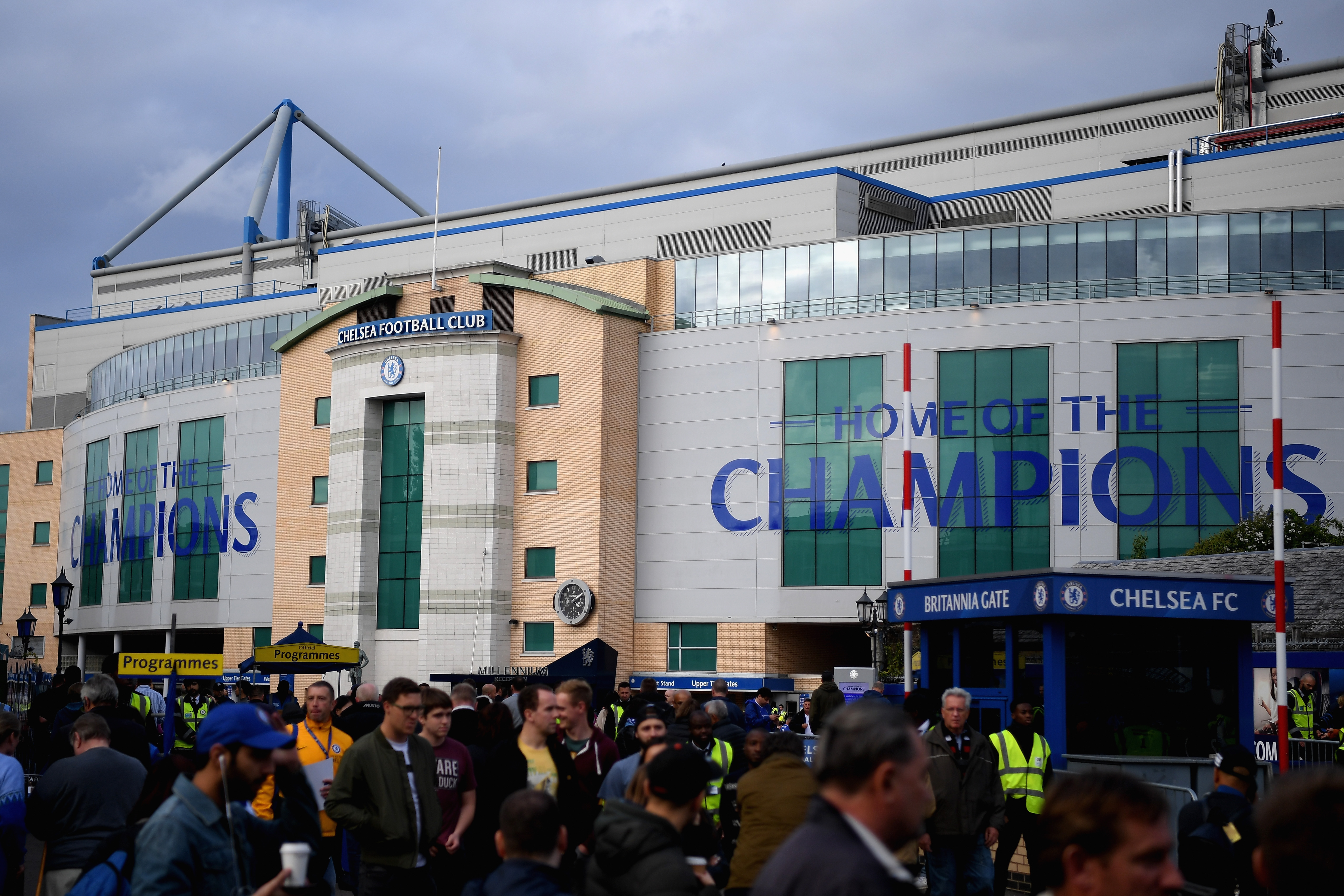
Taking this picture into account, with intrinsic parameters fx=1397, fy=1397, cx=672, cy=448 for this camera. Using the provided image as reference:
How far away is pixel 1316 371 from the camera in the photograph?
4334 centimetres

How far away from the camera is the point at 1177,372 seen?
44.2 meters

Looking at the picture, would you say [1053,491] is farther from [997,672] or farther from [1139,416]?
[997,672]

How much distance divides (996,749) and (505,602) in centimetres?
3783

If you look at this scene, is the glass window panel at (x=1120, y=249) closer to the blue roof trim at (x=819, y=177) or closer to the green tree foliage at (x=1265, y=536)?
the green tree foliage at (x=1265, y=536)

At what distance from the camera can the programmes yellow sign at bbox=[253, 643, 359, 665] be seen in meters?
27.4

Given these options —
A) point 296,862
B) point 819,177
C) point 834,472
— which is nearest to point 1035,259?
point 834,472

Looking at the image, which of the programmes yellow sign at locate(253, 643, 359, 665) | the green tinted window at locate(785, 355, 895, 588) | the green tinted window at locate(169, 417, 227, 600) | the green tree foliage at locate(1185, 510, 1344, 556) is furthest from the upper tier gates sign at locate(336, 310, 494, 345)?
the green tree foliage at locate(1185, 510, 1344, 556)

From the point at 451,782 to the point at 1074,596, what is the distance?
8.10 m

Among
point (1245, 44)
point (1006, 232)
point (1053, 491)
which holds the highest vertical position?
point (1245, 44)

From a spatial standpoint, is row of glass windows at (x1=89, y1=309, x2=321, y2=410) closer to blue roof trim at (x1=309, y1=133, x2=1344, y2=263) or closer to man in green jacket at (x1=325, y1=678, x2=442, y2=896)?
blue roof trim at (x1=309, y1=133, x2=1344, y2=263)

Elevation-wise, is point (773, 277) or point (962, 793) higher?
point (773, 277)

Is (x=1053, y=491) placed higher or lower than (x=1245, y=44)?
lower

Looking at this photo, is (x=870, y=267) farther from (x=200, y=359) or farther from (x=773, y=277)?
(x=200, y=359)

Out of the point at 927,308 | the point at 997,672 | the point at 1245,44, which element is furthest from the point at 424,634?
the point at 1245,44
